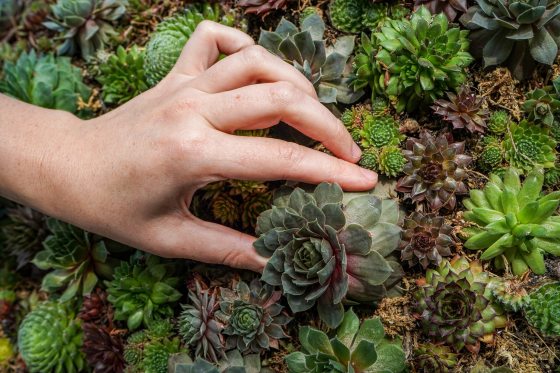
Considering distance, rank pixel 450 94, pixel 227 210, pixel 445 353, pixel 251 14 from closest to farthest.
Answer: pixel 445 353, pixel 450 94, pixel 227 210, pixel 251 14

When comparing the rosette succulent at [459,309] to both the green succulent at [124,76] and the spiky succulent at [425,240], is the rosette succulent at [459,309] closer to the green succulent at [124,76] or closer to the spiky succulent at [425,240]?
the spiky succulent at [425,240]

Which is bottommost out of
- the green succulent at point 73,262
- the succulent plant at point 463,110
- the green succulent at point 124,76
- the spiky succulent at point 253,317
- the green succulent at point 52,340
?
the green succulent at point 52,340

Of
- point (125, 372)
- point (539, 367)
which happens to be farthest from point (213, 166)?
point (539, 367)

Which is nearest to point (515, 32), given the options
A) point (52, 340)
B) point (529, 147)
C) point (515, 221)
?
point (529, 147)

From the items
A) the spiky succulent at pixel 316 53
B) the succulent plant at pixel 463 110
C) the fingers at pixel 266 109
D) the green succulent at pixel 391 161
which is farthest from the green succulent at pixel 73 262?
the succulent plant at pixel 463 110

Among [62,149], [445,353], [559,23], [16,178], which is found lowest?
[445,353]

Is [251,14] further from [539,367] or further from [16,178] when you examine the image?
[539,367]

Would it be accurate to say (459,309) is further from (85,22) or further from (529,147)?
(85,22)
